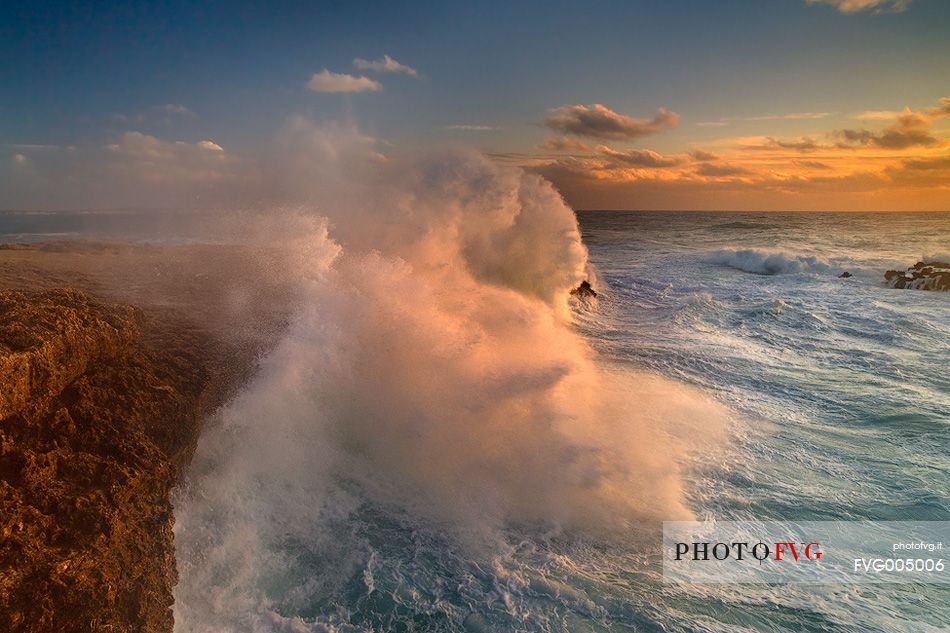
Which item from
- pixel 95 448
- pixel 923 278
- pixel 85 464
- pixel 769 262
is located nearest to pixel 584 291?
pixel 923 278

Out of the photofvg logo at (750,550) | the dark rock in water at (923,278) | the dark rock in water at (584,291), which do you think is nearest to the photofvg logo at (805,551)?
the photofvg logo at (750,550)

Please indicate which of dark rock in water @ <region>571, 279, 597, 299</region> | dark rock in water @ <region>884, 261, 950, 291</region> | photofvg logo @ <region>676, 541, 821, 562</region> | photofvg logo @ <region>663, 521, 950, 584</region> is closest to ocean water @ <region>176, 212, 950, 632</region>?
photofvg logo @ <region>663, 521, 950, 584</region>

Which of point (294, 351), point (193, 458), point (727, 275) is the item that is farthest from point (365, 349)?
point (727, 275)

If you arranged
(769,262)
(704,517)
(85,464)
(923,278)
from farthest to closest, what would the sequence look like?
(769,262) < (923,278) < (704,517) < (85,464)

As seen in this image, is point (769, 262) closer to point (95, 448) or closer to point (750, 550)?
point (750, 550)

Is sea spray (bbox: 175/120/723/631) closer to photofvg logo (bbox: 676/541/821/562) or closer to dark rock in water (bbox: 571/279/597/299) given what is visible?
photofvg logo (bbox: 676/541/821/562)

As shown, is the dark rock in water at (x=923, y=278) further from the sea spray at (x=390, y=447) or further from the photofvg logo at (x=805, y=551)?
the photofvg logo at (x=805, y=551)
